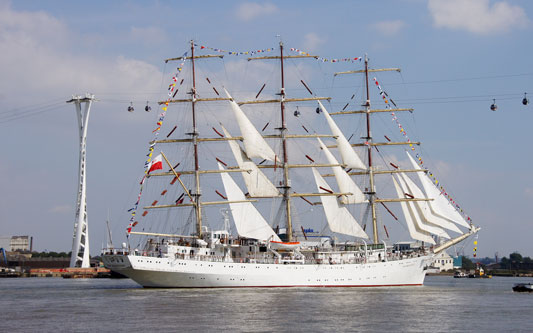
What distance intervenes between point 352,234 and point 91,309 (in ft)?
135

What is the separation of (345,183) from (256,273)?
19.1 metres

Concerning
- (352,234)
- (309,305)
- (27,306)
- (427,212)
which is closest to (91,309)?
(27,306)

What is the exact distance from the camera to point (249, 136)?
292 feet

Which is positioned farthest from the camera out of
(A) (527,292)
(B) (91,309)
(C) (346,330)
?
(A) (527,292)

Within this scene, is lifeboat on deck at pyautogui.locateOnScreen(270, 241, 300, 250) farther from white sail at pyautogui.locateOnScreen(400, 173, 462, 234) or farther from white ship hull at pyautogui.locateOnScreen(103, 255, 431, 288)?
white sail at pyautogui.locateOnScreen(400, 173, 462, 234)

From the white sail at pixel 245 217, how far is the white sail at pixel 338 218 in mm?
9486

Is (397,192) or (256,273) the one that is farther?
(397,192)

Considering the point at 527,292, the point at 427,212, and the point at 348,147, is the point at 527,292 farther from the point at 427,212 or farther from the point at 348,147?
the point at 348,147

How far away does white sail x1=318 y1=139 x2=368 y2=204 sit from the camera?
307 ft

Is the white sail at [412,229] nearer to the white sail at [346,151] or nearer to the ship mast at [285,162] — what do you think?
the white sail at [346,151]

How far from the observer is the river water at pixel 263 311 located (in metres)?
48.0

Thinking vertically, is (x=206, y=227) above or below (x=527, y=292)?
above

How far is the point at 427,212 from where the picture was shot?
93.7m

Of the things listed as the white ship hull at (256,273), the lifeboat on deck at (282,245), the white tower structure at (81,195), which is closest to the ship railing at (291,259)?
the white ship hull at (256,273)
